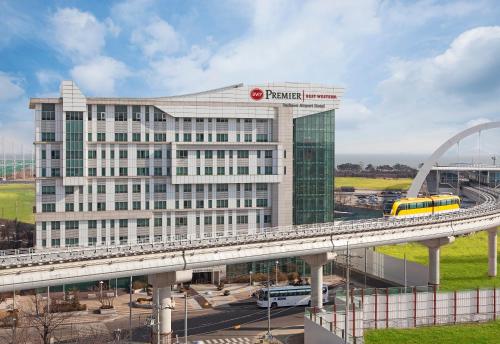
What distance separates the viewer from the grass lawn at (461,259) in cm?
6589

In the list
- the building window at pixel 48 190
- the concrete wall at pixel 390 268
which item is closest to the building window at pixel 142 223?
the building window at pixel 48 190

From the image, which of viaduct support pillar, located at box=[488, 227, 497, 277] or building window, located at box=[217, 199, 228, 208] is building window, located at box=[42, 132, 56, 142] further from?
viaduct support pillar, located at box=[488, 227, 497, 277]

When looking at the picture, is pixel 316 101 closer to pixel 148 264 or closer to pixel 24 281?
pixel 148 264

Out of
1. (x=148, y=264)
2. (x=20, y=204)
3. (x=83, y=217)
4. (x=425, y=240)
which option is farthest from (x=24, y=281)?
(x=20, y=204)

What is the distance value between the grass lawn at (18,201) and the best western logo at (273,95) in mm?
79624

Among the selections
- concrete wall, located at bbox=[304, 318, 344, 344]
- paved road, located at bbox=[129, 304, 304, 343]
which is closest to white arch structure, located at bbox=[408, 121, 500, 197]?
paved road, located at bbox=[129, 304, 304, 343]

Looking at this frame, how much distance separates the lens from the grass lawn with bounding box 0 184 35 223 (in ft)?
431

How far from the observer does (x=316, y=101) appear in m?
78.4

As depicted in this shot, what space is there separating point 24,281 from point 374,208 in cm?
13852

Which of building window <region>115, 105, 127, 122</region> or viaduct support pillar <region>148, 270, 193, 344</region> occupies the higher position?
building window <region>115, 105, 127, 122</region>

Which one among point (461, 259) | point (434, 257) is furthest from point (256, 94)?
point (461, 259)

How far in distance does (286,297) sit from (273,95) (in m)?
33.1

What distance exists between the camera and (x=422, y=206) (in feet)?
236

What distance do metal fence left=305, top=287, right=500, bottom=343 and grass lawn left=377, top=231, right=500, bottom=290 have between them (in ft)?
33.9
